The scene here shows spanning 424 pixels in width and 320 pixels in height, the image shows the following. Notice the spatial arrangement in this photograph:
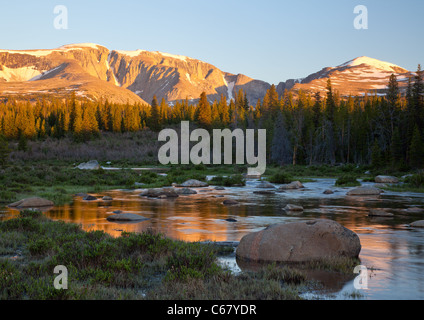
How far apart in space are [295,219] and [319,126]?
62943 mm

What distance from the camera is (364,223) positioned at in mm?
17219

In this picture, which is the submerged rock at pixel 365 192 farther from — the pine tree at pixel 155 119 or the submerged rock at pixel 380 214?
the pine tree at pixel 155 119

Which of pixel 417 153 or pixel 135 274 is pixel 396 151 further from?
pixel 135 274

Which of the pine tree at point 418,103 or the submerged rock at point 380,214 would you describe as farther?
the pine tree at point 418,103

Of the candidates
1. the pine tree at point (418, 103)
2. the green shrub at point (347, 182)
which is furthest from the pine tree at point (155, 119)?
the green shrub at point (347, 182)

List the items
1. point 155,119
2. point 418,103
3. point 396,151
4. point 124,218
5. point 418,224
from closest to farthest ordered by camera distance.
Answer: point 418,224 < point 124,218 < point 396,151 < point 418,103 < point 155,119

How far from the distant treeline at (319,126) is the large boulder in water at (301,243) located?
141 feet

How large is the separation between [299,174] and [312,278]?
4375 cm

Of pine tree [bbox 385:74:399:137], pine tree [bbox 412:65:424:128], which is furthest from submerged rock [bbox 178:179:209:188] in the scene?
pine tree [bbox 385:74:399:137]

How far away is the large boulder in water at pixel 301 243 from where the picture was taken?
1038cm

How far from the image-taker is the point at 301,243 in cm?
1059

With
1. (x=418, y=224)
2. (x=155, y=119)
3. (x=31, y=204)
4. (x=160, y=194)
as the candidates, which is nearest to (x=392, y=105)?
(x=160, y=194)

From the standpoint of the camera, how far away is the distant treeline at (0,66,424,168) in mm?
56656

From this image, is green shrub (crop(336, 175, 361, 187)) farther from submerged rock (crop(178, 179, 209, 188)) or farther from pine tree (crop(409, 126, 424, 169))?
pine tree (crop(409, 126, 424, 169))
